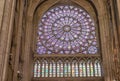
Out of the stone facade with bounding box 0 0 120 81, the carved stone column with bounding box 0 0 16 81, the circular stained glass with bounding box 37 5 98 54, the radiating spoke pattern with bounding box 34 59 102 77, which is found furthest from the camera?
the circular stained glass with bounding box 37 5 98 54

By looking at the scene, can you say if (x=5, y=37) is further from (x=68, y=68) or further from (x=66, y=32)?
(x=66, y=32)

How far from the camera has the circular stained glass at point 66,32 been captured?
20.9 m

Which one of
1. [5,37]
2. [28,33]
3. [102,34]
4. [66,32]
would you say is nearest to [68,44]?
[66,32]

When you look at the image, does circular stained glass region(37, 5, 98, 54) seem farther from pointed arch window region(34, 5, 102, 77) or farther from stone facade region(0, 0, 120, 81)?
stone facade region(0, 0, 120, 81)

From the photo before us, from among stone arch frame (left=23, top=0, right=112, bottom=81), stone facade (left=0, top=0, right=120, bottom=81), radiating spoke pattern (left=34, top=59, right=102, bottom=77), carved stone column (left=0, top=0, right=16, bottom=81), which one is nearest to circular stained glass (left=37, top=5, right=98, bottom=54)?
stone facade (left=0, top=0, right=120, bottom=81)

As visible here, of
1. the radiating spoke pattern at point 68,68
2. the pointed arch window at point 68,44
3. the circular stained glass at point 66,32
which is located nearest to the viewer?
the radiating spoke pattern at point 68,68

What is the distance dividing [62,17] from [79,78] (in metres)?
6.33

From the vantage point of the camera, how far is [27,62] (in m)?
18.4

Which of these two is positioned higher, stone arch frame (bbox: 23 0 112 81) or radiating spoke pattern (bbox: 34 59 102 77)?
stone arch frame (bbox: 23 0 112 81)

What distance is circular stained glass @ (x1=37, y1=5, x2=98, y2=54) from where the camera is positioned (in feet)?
68.4

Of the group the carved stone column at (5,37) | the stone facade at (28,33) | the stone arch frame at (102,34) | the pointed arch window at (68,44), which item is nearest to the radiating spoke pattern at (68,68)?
the pointed arch window at (68,44)

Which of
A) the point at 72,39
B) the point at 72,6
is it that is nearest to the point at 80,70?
the point at 72,39

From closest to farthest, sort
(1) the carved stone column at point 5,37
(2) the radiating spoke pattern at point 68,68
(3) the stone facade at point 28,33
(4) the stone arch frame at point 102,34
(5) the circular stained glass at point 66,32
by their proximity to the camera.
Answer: (1) the carved stone column at point 5,37
(3) the stone facade at point 28,33
(4) the stone arch frame at point 102,34
(2) the radiating spoke pattern at point 68,68
(5) the circular stained glass at point 66,32

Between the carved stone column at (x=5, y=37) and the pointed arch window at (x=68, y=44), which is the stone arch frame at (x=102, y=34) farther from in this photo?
the carved stone column at (x=5, y=37)
